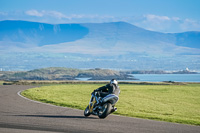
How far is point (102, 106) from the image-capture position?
17.5 m

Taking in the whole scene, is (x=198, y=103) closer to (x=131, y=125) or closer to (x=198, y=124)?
(x=198, y=124)

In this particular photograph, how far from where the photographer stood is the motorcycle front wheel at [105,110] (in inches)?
673

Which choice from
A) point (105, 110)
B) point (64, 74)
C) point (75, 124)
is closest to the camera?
point (75, 124)

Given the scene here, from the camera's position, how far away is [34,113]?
61.7 ft

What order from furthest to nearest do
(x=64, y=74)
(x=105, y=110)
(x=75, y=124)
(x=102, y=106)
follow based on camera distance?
(x=64, y=74), (x=102, y=106), (x=105, y=110), (x=75, y=124)

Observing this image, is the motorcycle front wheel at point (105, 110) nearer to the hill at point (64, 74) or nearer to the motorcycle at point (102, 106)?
the motorcycle at point (102, 106)

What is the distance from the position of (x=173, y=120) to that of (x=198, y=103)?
13.1m

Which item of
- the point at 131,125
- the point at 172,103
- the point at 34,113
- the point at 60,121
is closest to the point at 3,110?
the point at 34,113

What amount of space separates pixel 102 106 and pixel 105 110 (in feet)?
1.55

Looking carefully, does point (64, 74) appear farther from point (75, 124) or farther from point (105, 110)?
point (75, 124)

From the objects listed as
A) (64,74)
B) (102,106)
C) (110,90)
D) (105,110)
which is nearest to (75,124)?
(105,110)

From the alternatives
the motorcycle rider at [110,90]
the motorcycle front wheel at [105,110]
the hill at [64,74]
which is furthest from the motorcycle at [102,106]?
the hill at [64,74]

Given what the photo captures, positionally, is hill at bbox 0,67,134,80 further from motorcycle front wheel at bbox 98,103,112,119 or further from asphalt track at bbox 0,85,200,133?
motorcycle front wheel at bbox 98,103,112,119

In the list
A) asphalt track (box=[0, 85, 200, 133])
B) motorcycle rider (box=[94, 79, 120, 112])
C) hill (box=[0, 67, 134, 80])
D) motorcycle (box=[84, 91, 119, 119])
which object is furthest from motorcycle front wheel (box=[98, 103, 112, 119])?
hill (box=[0, 67, 134, 80])
